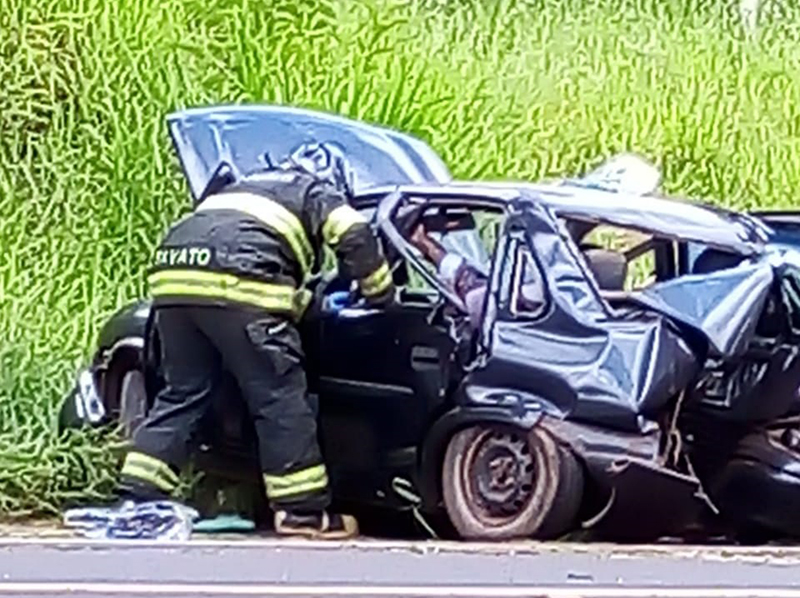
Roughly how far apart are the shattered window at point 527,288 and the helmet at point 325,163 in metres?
0.69

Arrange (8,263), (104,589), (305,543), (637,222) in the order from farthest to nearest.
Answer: (8,263) < (637,222) < (305,543) < (104,589)

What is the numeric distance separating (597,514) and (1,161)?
3.26 meters

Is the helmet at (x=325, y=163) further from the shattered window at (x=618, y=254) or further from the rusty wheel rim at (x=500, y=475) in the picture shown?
the rusty wheel rim at (x=500, y=475)

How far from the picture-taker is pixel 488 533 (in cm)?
711

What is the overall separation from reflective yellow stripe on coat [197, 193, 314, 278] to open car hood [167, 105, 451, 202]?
536 millimetres

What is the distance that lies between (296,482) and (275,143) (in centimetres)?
140

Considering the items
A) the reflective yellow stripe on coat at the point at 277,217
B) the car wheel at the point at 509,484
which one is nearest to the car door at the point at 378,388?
the car wheel at the point at 509,484

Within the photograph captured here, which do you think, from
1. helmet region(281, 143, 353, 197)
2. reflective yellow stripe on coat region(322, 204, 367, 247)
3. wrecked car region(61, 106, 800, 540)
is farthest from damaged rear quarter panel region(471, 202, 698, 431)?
helmet region(281, 143, 353, 197)

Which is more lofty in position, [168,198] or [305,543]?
[168,198]

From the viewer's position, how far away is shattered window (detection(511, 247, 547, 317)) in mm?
7246

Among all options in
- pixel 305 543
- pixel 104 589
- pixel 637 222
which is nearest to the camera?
pixel 104 589

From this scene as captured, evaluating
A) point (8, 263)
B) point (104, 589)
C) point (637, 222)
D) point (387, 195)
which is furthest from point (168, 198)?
point (104, 589)

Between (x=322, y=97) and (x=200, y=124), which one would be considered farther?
(x=322, y=97)

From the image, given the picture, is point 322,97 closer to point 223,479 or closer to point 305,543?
point 223,479
